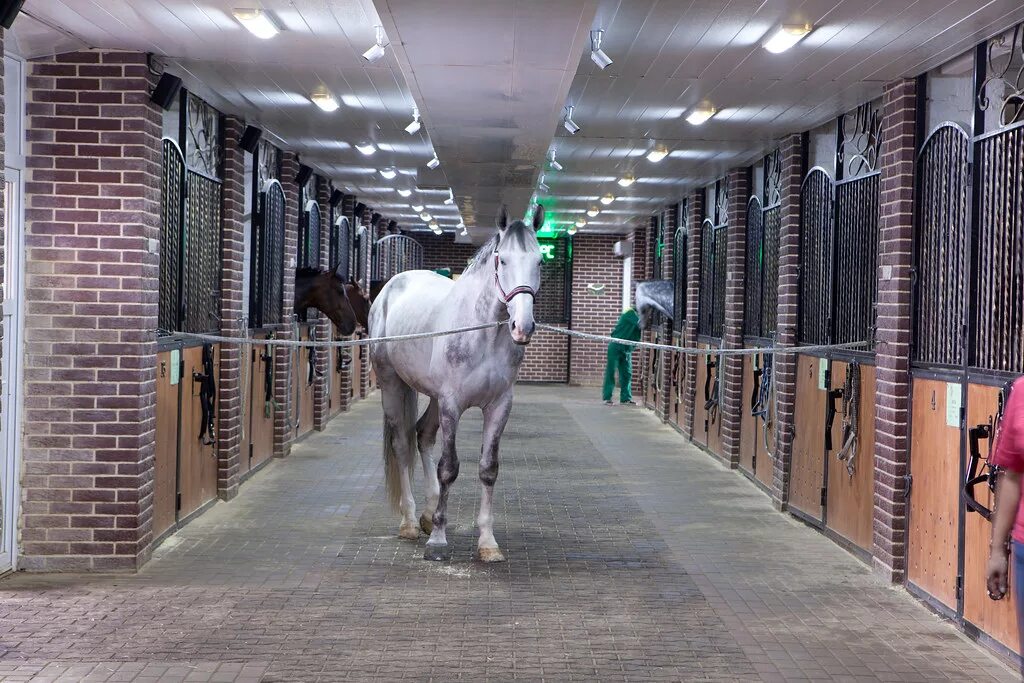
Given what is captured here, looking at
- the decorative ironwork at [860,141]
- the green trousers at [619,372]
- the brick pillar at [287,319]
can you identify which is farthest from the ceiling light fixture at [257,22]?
the green trousers at [619,372]

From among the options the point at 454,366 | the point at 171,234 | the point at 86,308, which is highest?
the point at 171,234

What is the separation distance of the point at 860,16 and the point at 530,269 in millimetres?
2105

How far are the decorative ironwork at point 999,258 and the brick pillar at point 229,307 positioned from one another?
5420 mm

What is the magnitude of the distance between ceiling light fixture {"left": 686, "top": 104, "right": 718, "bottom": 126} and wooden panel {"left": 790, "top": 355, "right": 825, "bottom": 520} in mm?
1890

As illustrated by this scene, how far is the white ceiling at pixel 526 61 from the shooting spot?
5.11m

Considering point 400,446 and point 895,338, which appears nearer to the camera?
point 895,338

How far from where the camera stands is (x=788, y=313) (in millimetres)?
8727

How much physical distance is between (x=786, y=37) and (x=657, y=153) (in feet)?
14.9

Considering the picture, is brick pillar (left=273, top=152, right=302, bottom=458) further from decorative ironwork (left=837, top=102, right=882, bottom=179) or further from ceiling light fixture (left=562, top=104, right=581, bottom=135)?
decorative ironwork (left=837, top=102, right=882, bottom=179)

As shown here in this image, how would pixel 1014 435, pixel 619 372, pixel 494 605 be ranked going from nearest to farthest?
pixel 1014 435 → pixel 494 605 → pixel 619 372

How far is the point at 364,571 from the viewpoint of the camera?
250 inches

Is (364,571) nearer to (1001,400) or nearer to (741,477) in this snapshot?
(1001,400)

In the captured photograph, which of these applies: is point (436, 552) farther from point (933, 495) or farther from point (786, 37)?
point (786, 37)

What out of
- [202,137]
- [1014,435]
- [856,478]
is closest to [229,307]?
[202,137]
